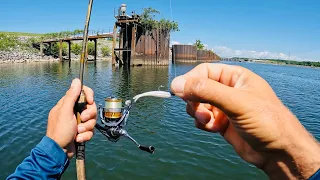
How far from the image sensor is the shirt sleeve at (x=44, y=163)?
2311 mm

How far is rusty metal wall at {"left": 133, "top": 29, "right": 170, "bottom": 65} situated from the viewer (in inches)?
1927

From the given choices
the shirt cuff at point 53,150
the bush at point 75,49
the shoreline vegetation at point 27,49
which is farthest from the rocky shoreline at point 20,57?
the shirt cuff at point 53,150

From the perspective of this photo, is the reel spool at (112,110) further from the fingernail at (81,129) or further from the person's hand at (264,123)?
the person's hand at (264,123)

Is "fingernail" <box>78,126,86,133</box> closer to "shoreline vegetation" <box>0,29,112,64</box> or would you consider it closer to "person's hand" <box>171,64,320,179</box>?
"person's hand" <box>171,64,320,179</box>

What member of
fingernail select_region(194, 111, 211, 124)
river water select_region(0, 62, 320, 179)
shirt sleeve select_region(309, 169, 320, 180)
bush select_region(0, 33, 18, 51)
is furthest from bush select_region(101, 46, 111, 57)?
shirt sleeve select_region(309, 169, 320, 180)

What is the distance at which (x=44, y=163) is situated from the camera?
2.37 metres

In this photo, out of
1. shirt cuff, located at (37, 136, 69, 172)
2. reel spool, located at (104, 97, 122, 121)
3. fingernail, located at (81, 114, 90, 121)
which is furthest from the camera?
reel spool, located at (104, 97, 122, 121)

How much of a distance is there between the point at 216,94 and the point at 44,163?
1773 mm

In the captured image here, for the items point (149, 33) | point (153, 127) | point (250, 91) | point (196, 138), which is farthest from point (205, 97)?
point (149, 33)

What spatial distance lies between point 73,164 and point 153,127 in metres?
5.02

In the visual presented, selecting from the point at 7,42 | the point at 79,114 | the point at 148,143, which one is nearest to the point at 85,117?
the point at 79,114

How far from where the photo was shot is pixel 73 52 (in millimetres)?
78625

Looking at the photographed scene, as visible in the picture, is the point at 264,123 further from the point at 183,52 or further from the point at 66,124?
the point at 183,52

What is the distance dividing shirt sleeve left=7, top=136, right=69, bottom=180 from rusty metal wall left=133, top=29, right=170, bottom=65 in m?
46.4
